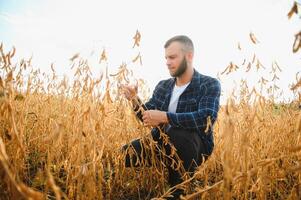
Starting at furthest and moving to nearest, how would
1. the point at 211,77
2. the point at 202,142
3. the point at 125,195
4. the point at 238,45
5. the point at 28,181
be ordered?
the point at 211,77 < the point at 202,142 < the point at 125,195 < the point at 28,181 < the point at 238,45

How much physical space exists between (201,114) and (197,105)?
196mm

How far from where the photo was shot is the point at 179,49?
216 centimetres

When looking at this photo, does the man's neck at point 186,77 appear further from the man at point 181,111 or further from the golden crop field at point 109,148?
the golden crop field at point 109,148

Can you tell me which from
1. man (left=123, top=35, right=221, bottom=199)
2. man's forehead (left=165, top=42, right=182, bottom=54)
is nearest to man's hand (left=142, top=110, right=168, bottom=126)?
man (left=123, top=35, right=221, bottom=199)

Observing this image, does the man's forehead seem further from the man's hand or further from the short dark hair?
the man's hand

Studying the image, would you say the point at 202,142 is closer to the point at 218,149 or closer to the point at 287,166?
the point at 218,149

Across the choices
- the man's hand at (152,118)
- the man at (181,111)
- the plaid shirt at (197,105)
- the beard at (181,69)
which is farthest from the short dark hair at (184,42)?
the man's hand at (152,118)

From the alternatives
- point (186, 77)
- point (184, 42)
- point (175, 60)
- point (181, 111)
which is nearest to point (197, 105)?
point (181, 111)

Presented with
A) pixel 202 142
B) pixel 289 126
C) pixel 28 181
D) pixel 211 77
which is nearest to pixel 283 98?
pixel 289 126

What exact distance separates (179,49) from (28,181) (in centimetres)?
149

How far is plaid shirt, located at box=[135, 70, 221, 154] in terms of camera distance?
180 centimetres

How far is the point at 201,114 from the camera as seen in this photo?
1.81 meters

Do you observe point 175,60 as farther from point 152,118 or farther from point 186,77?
point 152,118

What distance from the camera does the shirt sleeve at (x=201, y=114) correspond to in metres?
1.79
